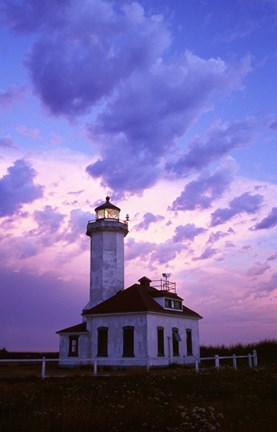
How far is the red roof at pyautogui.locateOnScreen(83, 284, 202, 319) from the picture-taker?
29375mm

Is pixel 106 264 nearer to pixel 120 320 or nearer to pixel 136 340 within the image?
pixel 120 320

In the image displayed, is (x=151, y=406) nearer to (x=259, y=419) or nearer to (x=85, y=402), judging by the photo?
(x=85, y=402)

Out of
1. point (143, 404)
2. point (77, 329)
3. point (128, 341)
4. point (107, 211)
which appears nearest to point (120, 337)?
point (128, 341)

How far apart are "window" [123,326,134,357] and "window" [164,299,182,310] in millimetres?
3865

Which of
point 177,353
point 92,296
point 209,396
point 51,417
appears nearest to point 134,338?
point 177,353

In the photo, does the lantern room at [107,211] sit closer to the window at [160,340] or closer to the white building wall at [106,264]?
the white building wall at [106,264]

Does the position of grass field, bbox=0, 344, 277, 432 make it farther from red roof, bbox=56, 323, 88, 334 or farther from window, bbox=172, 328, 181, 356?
red roof, bbox=56, 323, 88, 334

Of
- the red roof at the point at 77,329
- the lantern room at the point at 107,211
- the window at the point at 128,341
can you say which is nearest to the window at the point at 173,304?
the window at the point at 128,341

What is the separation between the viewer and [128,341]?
29078 millimetres

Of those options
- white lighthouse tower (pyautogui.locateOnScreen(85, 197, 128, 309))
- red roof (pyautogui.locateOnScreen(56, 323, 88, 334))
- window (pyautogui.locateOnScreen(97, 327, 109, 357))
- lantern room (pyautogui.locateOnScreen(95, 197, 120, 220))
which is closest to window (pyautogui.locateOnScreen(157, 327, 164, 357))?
window (pyautogui.locateOnScreen(97, 327, 109, 357))

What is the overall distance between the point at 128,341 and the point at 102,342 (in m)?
2.19

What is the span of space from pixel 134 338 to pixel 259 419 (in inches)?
646

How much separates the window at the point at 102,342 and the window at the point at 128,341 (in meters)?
1.52

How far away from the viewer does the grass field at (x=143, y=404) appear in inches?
416
